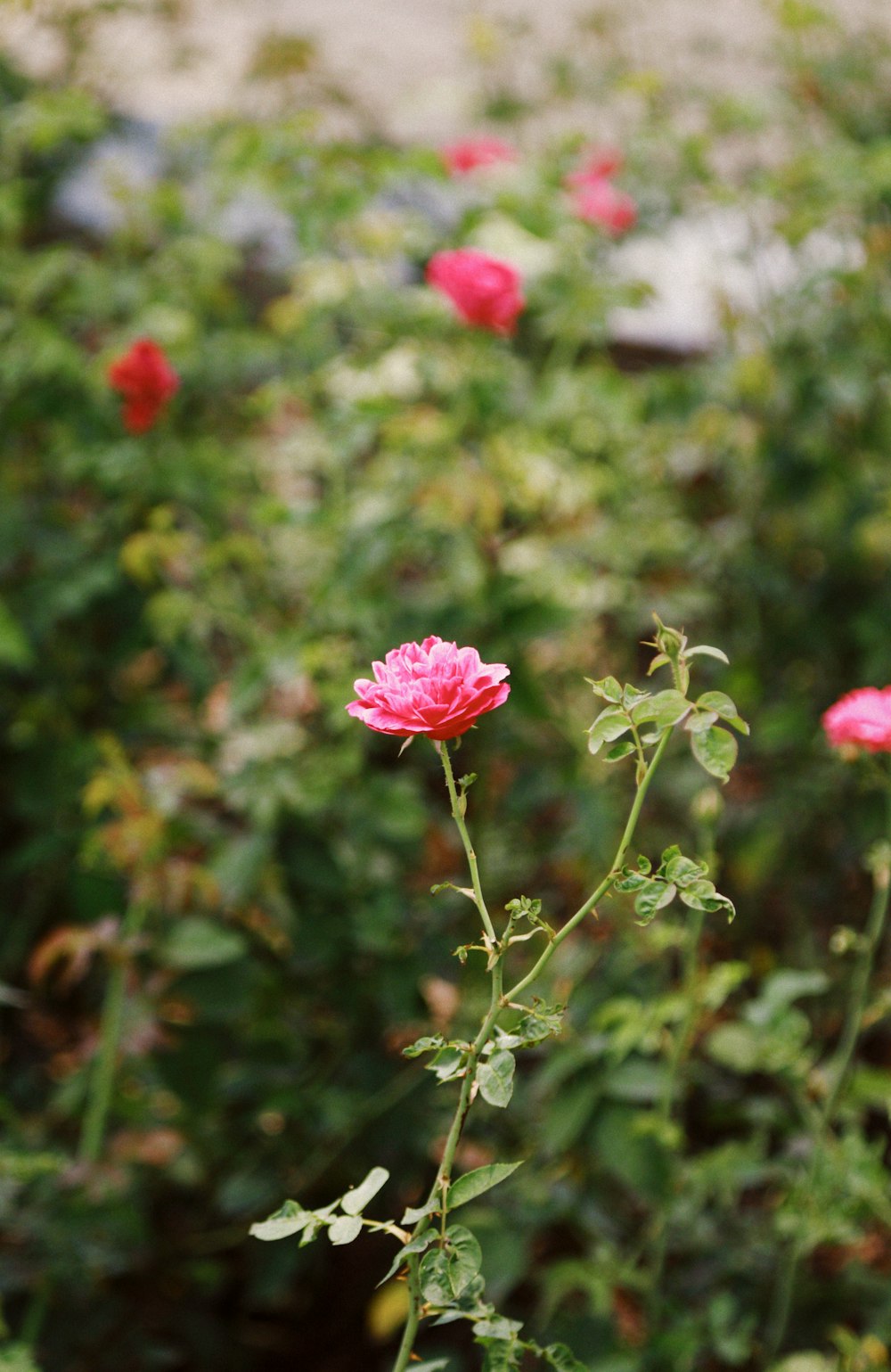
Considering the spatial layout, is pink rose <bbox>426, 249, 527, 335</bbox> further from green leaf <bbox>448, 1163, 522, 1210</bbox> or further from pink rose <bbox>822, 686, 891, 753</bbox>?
green leaf <bbox>448, 1163, 522, 1210</bbox>

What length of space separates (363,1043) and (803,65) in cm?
177

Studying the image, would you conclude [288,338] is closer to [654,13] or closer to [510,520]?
[510,520]

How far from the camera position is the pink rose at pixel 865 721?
2.62 feet

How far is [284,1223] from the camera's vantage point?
0.66m

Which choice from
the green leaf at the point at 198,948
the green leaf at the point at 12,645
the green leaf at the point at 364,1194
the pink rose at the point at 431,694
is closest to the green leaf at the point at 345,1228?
the green leaf at the point at 364,1194

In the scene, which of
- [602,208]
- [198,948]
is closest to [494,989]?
[198,948]

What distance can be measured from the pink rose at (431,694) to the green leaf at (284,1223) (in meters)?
0.27

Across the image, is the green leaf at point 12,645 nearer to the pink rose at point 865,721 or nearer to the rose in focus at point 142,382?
the rose in focus at point 142,382

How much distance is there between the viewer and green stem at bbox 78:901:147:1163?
4.16ft

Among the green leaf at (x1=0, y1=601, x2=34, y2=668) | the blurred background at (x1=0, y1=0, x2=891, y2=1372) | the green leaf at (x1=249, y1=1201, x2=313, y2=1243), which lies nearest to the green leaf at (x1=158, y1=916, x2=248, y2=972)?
the blurred background at (x1=0, y1=0, x2=891, y2=1372)

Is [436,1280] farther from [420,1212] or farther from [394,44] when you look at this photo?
[394,44]

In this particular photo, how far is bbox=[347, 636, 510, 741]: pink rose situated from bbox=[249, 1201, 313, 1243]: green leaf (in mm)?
266

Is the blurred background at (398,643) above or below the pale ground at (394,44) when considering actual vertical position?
below

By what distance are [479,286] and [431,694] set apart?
3.18 feet
